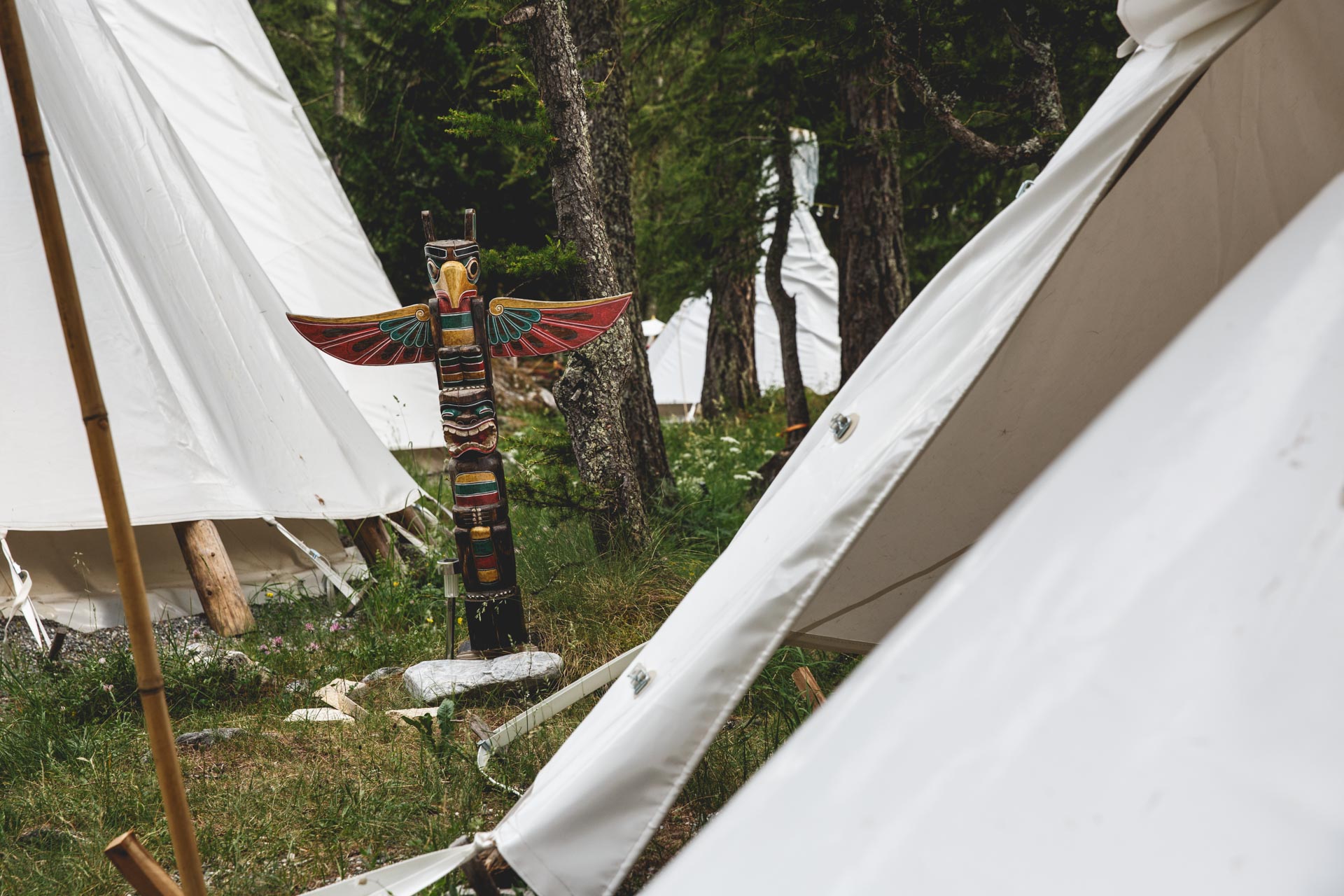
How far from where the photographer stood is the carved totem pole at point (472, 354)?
3701 mm

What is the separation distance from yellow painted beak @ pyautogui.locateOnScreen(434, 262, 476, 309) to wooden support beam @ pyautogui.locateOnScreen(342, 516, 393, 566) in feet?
6.90

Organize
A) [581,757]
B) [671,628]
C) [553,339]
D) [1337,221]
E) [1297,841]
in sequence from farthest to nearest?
→ 1. [553,339]
2. [671,628]
3. [581,757]
4. [1337,221]
5. [1297,841]

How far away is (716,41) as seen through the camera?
25.6 ft

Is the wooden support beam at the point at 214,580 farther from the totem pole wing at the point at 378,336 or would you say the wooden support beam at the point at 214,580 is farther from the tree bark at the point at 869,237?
the tree bark at the point at 869,237

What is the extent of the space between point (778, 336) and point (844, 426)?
1057cm

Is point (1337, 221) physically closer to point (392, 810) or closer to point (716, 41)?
point (392, 810)

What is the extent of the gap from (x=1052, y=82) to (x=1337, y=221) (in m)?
3.00

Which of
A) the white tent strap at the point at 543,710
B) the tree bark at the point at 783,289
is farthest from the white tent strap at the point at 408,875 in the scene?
the tree bark at the point at 783,289

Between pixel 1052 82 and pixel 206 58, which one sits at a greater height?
pixel 206 58

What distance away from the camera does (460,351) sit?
3703 mm

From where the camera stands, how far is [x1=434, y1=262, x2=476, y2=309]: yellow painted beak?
3670 millimetres

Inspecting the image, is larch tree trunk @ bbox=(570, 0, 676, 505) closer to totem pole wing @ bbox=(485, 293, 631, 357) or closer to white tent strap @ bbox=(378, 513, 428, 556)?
totem pole wing @ bbox=(485, 293, 631, 357)

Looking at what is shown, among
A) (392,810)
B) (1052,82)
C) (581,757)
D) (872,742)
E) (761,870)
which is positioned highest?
(1052,82)

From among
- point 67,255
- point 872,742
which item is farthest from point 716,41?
point 872,742
